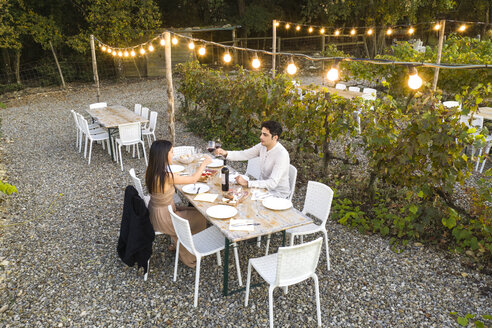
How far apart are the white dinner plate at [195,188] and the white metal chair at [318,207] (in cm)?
106

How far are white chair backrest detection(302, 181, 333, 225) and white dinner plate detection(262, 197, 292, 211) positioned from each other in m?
0.46

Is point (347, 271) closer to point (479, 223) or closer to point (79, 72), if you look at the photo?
point (479, 223)

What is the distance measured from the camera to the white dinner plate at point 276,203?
3557 millimetres

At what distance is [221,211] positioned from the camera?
11.4 feet

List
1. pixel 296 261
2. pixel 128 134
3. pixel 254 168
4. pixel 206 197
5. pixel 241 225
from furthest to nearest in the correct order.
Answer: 1. pixel 128 134
2. pixel 254 168
3. pixel 206 197
4. pixel 241 225
5. pixel 296 261

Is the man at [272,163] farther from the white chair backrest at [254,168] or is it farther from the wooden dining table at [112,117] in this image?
the wooden dining table at [112,117]

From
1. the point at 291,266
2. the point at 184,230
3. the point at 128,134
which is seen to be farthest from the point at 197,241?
the point at 128,134

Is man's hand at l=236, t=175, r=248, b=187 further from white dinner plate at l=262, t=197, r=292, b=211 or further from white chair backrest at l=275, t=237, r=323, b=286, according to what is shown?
white chair backrest at l=275, t=237, r=323, b=286

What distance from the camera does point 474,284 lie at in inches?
145

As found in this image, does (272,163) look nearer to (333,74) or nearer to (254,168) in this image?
(254,168)

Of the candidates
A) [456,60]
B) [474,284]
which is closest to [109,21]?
[456,60]

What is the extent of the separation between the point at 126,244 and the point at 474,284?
3.72m

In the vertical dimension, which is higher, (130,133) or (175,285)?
(130,133)

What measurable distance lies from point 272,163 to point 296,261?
1647mm
